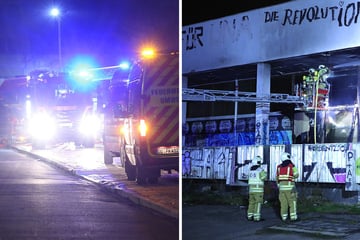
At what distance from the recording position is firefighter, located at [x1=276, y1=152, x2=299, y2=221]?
4.89m

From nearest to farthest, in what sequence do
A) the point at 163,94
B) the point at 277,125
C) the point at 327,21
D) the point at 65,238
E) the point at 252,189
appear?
the point at 65,238 < the point at 163,94 < the point at 327,21 < the point at 252,189 < the point at 277,125

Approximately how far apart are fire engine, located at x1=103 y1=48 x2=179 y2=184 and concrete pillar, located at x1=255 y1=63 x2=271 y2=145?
Answer: 7.26ft

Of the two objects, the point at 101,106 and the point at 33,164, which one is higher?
the point at 101,106

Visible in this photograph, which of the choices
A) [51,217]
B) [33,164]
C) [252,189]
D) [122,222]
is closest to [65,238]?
[51,217]

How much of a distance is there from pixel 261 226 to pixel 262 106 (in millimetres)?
1448

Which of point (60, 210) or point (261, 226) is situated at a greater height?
point (60, 210)

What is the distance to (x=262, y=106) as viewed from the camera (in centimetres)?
553

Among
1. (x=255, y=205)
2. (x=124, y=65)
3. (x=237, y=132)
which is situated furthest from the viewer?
(x=237, y=132)

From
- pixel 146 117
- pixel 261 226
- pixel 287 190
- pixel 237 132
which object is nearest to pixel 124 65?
pixel 146 117

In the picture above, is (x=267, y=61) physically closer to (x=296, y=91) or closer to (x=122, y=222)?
(x=296, y=91)

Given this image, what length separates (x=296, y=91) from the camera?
5.39 metres

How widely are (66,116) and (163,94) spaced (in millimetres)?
665

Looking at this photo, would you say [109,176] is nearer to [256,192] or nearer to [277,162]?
[256,192]

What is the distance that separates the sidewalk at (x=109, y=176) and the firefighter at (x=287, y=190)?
1879 mm
